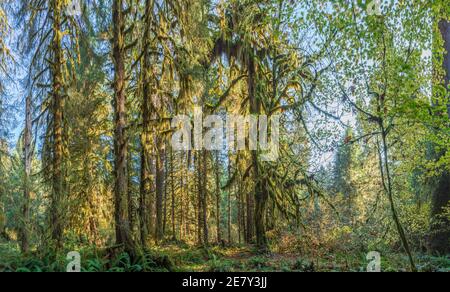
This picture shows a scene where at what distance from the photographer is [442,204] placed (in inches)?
279

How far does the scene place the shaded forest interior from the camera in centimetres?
501

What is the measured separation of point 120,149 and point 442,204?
6.91m

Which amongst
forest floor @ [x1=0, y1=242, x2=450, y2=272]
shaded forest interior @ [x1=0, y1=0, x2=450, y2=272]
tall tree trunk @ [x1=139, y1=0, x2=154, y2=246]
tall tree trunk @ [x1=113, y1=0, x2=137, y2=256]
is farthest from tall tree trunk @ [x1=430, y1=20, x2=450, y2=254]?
tall tree trunk @ [x1=113, y1=0, x2=137, y2=256]

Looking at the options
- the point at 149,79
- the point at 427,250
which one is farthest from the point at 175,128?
the point at 427,250

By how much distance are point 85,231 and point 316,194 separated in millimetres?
6451

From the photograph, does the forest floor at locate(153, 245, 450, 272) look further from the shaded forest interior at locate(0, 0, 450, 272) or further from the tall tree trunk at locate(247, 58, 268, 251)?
the tall tree trunk at locate(247, 58, 268, 251)

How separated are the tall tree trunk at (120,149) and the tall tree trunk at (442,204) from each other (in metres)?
6.31

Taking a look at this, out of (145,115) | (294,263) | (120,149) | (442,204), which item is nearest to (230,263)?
(294,263)

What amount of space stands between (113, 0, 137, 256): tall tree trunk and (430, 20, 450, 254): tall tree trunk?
6306 mm

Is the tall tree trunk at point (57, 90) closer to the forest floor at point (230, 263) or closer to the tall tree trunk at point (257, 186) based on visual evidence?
the forest floor at point (230, 263)

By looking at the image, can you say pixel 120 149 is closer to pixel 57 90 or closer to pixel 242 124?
pixel 57 90

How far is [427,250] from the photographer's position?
708cm

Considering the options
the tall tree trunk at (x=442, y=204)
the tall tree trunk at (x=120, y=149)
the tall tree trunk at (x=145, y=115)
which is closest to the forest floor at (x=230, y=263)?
the tall tree trunk at (x=120, y=149)
